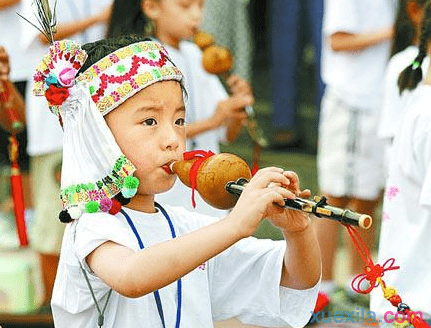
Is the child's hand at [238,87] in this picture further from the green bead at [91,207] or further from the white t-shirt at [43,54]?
the green bead at [91,207]

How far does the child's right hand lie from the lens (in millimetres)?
Answer: 2240

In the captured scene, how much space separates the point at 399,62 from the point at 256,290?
6.60 ft

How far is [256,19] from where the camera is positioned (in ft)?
25.4

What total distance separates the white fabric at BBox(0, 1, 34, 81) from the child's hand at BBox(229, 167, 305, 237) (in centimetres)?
289

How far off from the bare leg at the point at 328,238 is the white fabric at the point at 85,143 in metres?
2.67

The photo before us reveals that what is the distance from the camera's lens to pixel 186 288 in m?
2.61

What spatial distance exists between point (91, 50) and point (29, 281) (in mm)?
2330

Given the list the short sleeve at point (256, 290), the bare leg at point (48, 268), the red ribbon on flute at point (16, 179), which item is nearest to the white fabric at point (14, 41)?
the bare leg at point (48, 268)

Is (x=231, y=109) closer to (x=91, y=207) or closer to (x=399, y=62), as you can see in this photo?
(x=399, y=62)

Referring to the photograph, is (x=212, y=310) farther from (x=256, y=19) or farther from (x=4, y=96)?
(x=256, y=19)

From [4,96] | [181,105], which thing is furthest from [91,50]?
[4,96]

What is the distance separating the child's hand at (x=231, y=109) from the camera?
4.29 m

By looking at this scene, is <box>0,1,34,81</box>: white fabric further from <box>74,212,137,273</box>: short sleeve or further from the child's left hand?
the child's left hand

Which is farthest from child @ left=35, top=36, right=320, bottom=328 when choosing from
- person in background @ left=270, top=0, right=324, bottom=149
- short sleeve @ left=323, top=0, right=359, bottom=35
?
person in background @ left=270, top=0, right=324, bottom=149
